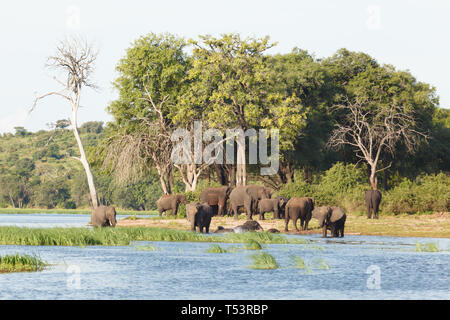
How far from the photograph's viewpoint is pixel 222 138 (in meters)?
55.3

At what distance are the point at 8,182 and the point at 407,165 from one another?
75.1 metres

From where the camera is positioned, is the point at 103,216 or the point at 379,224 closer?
the point at 103,216

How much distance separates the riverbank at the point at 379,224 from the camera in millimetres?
38688

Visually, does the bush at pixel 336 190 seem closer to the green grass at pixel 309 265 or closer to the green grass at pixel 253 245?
the green grass at pixel 253 245

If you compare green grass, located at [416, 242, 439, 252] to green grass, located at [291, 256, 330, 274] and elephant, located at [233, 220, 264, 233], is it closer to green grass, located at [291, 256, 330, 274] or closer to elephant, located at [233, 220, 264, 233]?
green grass, located at [291, 256, 330, 274]

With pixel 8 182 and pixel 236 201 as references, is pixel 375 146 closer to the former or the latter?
pixel 236 201

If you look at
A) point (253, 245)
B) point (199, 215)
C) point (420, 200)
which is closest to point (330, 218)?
point (253, 245)

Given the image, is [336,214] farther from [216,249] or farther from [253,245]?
[216,249]

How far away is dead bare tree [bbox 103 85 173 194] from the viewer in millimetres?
54188

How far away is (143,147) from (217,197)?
1082 centimetres

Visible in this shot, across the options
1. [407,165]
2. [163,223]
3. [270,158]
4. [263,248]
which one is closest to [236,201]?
[163,223]

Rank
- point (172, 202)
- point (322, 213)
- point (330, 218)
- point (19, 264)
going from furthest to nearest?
1. point (172, 202)
2. point (330, 218)
3. point (322, 213)
4. point (19, 264)

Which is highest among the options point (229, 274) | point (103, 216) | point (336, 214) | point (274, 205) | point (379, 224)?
point (274, 205)

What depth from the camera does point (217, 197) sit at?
158 feet
